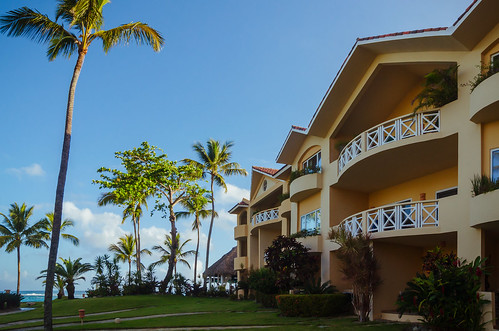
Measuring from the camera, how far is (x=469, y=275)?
15125 mm

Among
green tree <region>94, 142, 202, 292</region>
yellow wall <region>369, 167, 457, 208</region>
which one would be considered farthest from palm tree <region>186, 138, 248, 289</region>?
yellow wall <region>369, 167, 457, 208</region>

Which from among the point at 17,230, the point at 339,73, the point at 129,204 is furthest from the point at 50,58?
the point at 17,230

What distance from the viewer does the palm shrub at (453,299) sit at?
14.9 m

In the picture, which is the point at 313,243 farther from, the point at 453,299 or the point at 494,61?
the point at 494,61

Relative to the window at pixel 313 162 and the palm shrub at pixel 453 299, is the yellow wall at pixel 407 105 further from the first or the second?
the palm shrub at pixel 453 299

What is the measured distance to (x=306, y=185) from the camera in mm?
27438

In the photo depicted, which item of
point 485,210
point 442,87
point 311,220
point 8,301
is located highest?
point 442,87

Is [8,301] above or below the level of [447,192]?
below

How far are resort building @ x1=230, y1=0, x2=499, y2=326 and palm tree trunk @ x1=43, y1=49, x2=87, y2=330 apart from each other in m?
10.5

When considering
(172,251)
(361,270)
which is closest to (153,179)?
(172,251)

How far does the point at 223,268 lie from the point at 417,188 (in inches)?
1180

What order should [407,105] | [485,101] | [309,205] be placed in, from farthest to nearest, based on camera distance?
1. [309,205]
2. [407,105]
3. [485,101]

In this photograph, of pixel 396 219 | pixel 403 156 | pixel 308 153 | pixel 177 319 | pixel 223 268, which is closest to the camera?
pixel 396 219

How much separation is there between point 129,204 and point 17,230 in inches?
502
